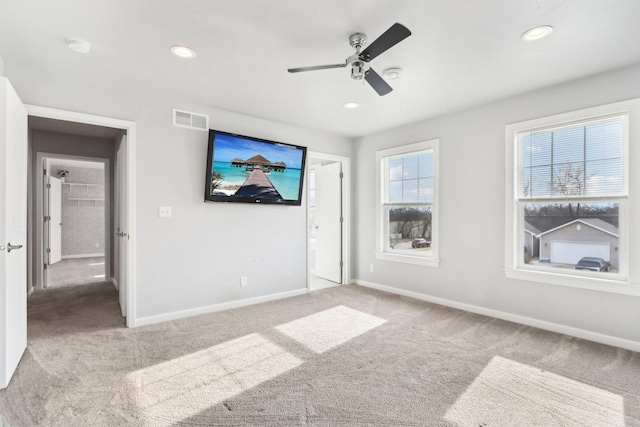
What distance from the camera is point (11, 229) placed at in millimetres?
2277

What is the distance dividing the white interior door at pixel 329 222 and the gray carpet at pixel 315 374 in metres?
1.93

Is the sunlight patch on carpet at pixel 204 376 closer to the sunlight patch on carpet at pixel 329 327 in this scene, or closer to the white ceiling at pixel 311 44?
the sunlight patch on carpet at pixel 329 327

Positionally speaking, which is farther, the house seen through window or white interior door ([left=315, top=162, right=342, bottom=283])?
white interior door ([left=315, top=162, right=342, bottom=283])

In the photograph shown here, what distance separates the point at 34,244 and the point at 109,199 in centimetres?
122

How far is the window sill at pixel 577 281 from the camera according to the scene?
279cm

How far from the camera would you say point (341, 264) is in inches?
212

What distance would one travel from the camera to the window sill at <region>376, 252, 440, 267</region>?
424 centimetres

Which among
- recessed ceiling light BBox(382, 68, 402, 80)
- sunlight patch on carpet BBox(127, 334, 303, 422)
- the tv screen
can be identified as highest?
recessed ceiling light BBox(382, 68, 402, 80)

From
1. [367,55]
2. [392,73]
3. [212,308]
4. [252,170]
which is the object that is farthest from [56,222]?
[367,55]

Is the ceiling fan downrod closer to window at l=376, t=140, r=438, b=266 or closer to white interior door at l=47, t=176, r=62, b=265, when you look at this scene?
window at l=376, t=140, r=438, b=266

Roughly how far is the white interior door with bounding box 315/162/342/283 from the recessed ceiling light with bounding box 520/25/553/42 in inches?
130

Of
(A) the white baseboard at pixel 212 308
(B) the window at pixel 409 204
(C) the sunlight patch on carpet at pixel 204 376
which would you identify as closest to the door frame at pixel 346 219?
(B) the window at pixel 409 204

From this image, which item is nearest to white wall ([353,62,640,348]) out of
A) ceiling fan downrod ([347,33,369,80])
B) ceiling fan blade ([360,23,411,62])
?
ceiling fan downrod ([347,33,369,80])

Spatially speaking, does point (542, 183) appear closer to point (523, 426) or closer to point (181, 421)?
point (523, 426)
